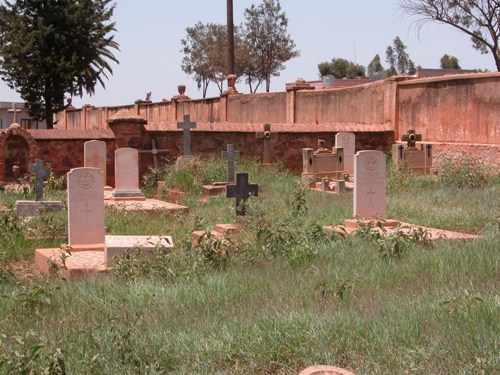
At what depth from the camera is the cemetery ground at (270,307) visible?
507 cm

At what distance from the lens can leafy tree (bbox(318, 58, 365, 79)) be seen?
67.9 meters

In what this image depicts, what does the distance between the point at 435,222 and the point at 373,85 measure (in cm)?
1357

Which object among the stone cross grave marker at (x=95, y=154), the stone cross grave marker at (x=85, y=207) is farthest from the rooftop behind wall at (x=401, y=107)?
the stone cross grave marker at (x=85, y=207)

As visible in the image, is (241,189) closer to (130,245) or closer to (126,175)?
(130,245)

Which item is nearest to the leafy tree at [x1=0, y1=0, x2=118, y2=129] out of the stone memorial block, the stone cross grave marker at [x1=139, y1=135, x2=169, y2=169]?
the stone cross grave marker at [x1=139, y1=135, x2=169, y2=169]

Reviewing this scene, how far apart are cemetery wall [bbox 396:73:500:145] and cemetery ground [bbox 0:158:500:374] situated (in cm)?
891

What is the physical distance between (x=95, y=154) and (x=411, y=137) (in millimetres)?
7836

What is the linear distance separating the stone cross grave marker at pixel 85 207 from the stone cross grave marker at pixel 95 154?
796cm

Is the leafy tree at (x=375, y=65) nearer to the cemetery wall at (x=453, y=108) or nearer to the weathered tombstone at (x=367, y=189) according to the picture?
the cemetery wall at (x=453, y=108)

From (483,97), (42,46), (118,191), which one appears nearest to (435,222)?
(118,191)

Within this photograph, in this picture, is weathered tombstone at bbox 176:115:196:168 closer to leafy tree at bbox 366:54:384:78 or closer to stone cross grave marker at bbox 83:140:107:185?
stone cross grave marker at bbox 83:140:107:185

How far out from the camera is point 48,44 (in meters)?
34.8

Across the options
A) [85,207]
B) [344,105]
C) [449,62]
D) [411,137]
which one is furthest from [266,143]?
[449,62]

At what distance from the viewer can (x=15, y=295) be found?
7.01 m
